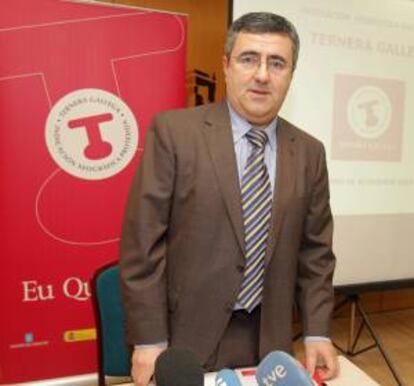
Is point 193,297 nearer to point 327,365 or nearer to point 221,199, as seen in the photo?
point 221,199

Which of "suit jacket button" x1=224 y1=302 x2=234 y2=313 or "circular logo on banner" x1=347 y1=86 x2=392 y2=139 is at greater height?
"circular logo on banner" x1=347 y1=86 x2=392 y2=139

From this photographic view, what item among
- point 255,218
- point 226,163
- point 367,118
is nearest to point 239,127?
point 226,163

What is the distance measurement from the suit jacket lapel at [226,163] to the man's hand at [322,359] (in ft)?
1.19

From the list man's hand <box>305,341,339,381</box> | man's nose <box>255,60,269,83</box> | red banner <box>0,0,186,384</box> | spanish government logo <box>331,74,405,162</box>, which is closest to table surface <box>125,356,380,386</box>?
man's hand <box>305,341,339,381</box>

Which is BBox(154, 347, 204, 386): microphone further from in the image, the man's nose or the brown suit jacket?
the man's nose

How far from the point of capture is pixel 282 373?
84cm

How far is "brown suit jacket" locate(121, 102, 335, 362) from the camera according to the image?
1316 millimetres

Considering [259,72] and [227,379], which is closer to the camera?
[227,379]

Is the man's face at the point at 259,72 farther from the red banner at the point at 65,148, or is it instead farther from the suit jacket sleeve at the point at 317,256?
the red banner at the point at 65,148

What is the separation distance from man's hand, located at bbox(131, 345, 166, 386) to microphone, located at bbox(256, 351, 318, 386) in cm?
42

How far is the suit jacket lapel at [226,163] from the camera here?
1354 mm

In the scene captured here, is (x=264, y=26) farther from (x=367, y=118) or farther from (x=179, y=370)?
(x=367, y=118)

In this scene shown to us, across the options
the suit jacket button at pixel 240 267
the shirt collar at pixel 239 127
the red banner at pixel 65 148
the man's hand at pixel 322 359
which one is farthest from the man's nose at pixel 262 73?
the red banner at pixel 65 148

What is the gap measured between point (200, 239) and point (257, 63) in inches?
20.3
